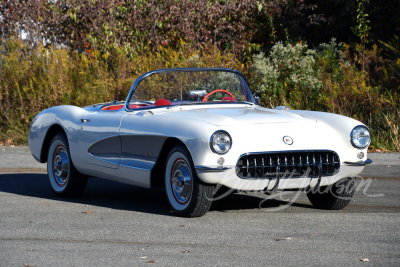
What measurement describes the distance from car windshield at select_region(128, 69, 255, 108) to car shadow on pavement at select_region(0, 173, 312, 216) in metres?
1.08

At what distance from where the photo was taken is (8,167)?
1086 cm

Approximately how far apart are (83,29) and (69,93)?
284cm

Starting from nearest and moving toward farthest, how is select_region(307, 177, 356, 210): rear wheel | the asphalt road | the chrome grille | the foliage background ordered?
1. the asphalt road
2. the chrome grille
3. select_region(307, 177, 356, 210): rear wheel
4. the foliage background

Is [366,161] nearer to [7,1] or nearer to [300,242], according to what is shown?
[300,242]

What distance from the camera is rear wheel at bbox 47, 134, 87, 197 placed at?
8.18 meters

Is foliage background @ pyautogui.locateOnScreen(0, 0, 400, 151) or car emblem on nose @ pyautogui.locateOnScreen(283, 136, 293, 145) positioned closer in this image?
car emblem on nose @ pyautogui.locateOnScreen(283, 136, 293, 145)

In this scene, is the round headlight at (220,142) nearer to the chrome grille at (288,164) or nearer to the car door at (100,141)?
the chrome grille at (288,164)

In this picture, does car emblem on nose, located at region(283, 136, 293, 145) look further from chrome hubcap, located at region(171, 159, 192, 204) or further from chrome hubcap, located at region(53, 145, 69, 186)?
chrome hubcap, located at region(53, 145, 69, 186)

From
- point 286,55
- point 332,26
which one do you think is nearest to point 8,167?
point 286,55

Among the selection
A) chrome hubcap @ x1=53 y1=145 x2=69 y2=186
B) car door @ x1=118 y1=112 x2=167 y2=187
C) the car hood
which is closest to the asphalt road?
chrome hubcap @ x1=53 y1=145 x2=69 y2=186

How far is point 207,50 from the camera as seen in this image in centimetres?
1712

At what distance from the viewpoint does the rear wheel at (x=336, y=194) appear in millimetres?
7039

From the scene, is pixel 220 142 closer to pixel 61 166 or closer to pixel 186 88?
pixel 186 88

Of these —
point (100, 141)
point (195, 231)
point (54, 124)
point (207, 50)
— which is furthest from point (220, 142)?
point (207, 50)
